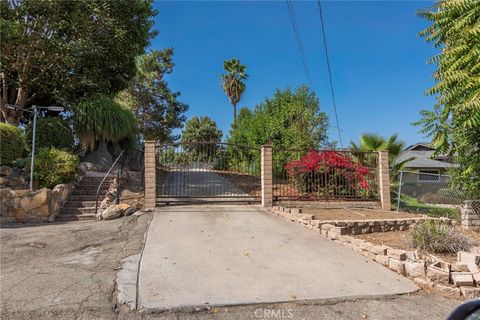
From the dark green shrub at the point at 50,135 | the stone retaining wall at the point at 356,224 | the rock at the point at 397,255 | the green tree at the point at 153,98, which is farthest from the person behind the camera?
the green tree at the point at 153,98

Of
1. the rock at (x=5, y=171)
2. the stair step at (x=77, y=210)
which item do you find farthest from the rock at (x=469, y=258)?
the rock at (x=5, y=171)

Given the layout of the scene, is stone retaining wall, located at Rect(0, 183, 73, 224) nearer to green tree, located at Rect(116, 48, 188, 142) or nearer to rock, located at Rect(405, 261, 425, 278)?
rock, located at Rect(405, 261, 425, 278)

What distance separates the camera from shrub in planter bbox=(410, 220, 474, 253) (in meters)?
6.14

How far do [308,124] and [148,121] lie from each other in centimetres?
1581

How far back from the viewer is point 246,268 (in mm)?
5195

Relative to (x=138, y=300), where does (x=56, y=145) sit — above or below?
above

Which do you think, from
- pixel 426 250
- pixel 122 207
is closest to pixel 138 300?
pixel 426 250

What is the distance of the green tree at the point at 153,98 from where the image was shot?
26031 millimetres

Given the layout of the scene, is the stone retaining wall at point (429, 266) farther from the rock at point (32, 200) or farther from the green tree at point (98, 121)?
the green tree at point (98, 121)

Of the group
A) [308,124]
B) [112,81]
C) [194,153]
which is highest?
[112,81]

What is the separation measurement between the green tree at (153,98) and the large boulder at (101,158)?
425 inches

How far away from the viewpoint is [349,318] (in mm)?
3703

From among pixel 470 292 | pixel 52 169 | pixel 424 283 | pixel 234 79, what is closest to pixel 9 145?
pixel 52 169

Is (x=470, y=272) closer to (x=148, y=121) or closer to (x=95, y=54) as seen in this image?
(x=95, y=54)
